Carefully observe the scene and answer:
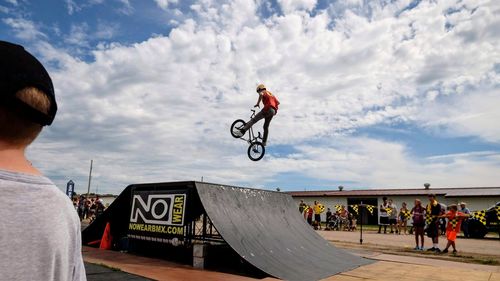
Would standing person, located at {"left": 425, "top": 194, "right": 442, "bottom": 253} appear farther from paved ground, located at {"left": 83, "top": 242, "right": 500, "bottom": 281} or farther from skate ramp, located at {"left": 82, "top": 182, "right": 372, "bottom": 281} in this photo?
skate ramp, located at {"left": 82, "top": 182, "right": 372, "bottom": 281}

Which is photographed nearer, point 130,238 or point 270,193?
point 130,238

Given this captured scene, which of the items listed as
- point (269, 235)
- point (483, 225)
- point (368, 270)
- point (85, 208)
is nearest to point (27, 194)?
point (269, 235)

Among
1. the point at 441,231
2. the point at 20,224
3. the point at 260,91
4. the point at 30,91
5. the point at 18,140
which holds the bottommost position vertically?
the point at 441,231

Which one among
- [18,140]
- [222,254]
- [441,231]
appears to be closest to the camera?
[18,140]

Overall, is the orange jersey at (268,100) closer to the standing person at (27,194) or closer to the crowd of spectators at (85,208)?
the standing person at (27,194)

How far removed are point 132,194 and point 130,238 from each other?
1.01m

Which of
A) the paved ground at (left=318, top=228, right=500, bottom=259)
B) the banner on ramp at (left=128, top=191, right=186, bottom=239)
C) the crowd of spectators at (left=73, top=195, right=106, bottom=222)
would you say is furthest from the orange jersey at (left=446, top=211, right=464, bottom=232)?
the crowd of spectators at (left=73, top=195, right=106, bottom=222)

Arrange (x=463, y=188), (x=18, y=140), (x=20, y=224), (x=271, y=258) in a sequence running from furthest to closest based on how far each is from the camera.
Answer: (x=463, y=188)
(x=271, y=258)
(x=18, y=140)
(x=20, y=224)

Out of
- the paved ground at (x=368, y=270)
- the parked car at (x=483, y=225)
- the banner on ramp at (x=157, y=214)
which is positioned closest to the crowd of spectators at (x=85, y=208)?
the banner on ramp at (x=157, y=214)

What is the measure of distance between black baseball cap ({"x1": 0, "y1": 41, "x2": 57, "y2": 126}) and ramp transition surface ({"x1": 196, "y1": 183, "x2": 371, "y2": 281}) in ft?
17.9

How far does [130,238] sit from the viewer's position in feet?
27.9

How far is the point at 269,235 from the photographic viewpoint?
7707 mm

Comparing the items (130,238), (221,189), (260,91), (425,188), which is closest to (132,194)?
(130,238)

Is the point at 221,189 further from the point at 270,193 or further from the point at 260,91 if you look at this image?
the point at 260,91
